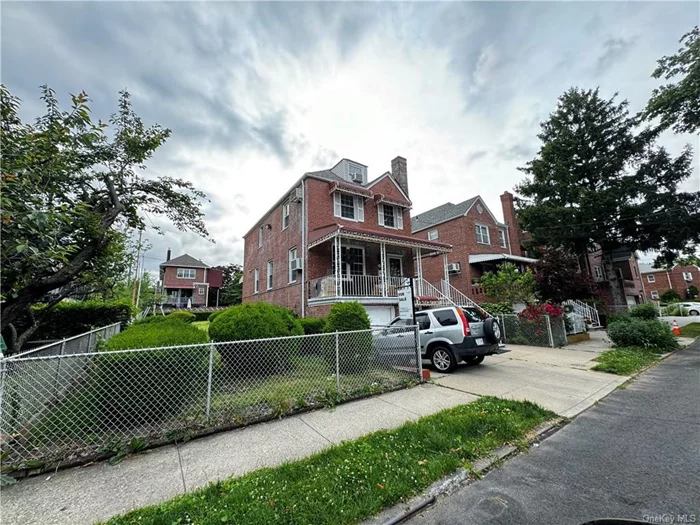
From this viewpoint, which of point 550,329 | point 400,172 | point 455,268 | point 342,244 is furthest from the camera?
point 455,268

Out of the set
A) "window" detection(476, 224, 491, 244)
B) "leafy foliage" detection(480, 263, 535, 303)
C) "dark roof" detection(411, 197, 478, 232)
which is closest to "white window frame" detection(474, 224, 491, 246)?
"window" detection(476, 224, 491, 244)

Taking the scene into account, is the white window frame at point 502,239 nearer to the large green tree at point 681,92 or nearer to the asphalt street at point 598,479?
the large green tree at point 681,92

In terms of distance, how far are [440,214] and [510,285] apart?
10074mm

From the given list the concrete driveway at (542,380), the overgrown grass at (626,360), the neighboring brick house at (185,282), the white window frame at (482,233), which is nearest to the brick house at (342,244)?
the concrete driveway at (542,380)

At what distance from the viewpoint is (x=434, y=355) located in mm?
7797

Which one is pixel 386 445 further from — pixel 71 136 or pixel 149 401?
pixel 71 136

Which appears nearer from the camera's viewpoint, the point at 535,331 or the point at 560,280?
the point at 535,331

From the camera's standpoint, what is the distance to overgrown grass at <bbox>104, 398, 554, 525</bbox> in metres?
2.28

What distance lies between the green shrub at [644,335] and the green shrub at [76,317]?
1959 centimetres

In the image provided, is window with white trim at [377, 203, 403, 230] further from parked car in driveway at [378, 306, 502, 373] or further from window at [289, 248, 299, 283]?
parked car in driveway at [378, 306, 502, 373]

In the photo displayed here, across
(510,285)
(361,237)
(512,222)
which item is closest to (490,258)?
(510,285)

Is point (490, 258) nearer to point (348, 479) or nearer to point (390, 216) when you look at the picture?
point (390, 216)

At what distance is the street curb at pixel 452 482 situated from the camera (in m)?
2.34

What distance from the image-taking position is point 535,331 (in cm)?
1197
